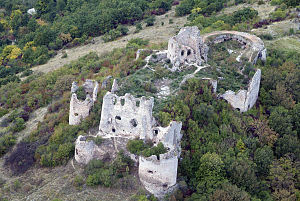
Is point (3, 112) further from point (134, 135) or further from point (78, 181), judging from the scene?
point (134, 135)

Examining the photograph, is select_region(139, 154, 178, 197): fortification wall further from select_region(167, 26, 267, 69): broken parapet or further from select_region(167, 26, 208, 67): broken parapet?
select_region(167, 26, 208, 67): broken parapet

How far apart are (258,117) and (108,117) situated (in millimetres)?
17775

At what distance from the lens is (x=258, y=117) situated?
4334cm

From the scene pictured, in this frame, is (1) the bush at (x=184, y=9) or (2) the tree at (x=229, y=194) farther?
(1) the bush at (x=184, y=9)

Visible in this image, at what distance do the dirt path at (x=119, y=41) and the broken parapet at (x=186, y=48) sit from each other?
21.5 metres

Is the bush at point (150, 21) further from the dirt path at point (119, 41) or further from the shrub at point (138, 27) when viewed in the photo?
the shrub at point (138, 27)

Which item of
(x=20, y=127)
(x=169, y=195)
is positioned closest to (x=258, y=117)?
(x=169, y=195)

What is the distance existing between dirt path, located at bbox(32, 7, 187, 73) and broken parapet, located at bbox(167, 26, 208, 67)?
70.7 feet

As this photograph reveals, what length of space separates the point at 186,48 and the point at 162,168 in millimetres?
19095

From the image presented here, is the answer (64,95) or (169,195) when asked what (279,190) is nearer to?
(169,195)

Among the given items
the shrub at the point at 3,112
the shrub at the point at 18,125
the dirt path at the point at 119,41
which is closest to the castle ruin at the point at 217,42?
the dirt path at the point at 119,41

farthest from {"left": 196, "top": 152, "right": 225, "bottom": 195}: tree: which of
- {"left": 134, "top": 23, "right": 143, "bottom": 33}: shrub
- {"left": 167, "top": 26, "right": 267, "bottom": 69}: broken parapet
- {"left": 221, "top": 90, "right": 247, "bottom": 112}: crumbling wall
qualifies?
{"left": 134, "top": 23, "right": 143, "bottom": 33}: shrub

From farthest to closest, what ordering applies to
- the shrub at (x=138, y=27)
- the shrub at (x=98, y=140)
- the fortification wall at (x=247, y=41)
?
the shrub at (x=138, y=27)
the fortification wall at (x=247, y=41)
the shrub at (x=98, y=140)

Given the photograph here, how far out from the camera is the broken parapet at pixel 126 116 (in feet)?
117
